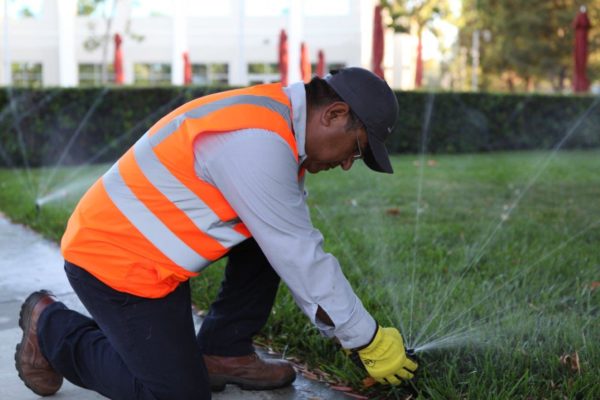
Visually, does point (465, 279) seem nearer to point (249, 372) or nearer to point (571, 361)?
point (571, 361)

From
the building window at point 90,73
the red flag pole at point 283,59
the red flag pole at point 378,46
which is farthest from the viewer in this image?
the building window at point 90,73

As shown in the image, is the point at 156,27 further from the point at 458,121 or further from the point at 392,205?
the point at 392,205

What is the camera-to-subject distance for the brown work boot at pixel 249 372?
2.55 metres

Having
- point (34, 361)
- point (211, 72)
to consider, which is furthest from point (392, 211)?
point (211, 72)

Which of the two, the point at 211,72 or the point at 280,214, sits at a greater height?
the point at 211,72

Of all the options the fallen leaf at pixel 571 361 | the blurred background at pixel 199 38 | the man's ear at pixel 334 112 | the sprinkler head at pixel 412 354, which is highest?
the blurred background at pixel 199 38

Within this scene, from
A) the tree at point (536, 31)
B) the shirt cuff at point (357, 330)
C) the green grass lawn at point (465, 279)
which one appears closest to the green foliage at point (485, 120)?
the green grass lawn at point (465, 279)

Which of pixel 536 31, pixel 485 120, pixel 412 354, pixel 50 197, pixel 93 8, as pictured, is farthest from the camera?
pixel 93 8

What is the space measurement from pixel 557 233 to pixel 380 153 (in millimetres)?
2949

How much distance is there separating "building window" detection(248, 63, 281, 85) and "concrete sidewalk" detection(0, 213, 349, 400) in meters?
25.6

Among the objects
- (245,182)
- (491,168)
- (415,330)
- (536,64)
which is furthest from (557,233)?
(536,64)

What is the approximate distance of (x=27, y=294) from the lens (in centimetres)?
358

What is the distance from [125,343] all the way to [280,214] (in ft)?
2.08

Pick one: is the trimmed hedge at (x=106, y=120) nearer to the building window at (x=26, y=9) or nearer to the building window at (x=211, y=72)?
the building window at (x=211, y=72)
